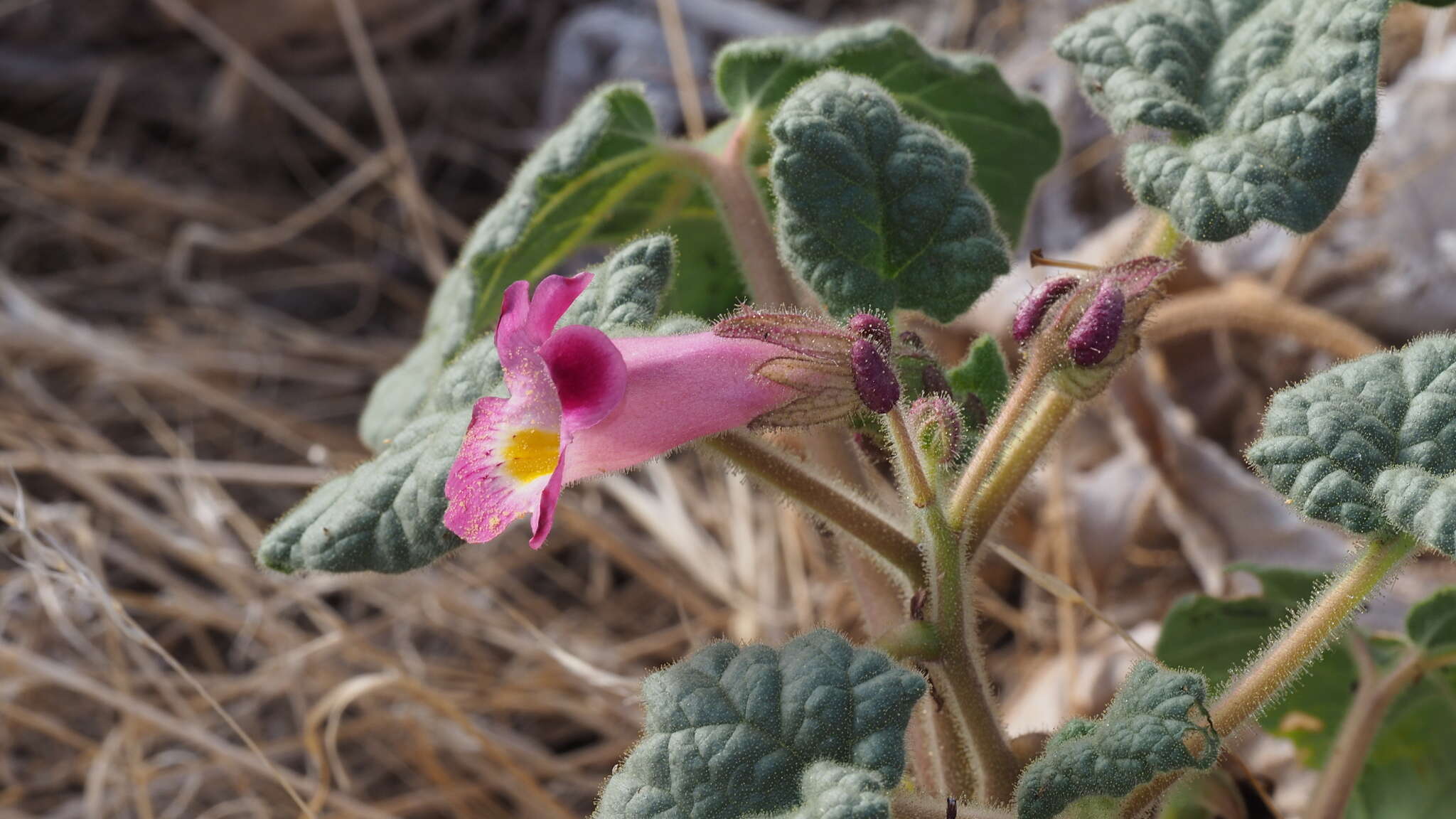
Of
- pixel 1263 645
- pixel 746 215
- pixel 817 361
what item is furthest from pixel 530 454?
pixel 1263 645

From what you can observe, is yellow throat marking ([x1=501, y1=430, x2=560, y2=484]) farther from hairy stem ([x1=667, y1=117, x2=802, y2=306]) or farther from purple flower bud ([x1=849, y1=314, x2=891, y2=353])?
hairy stem ([x1=667, y1=117, x2=802, y2=306])

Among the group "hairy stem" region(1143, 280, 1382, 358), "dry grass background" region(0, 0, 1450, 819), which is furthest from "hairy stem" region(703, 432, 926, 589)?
"hairy stem" region(1143, 280, 1382, 358)

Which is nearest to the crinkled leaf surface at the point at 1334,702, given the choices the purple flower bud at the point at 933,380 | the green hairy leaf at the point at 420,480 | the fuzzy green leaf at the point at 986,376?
the fuzzy green leaf at the point at 986,376

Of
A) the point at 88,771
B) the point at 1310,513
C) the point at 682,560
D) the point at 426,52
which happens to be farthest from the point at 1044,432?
the point at 426,52

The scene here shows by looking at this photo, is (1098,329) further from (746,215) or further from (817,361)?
(746,215)

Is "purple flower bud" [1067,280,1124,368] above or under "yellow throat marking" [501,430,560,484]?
above

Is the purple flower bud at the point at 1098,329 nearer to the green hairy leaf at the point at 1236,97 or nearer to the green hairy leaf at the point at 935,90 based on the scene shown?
the green hairy leaf at the point at 1236,97
